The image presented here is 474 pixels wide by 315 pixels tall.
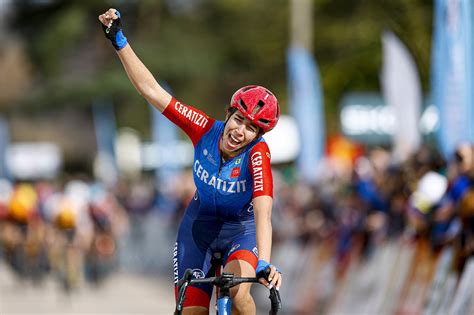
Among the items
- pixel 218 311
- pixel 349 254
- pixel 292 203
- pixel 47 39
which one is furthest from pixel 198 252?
pixel 47 39

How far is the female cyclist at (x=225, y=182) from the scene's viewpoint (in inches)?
289

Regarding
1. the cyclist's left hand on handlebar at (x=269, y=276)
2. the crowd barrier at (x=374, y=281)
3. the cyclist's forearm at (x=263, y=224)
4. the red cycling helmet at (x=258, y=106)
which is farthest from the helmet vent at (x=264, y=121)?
the crowd barrier at (x=374, y=281)

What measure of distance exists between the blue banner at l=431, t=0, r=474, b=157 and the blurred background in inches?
0.9

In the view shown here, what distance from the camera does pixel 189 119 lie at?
305 inches

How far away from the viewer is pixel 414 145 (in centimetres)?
1593

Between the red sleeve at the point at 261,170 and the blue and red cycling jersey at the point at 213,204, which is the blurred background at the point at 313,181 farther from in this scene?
the red sleeve at the point at 261,170

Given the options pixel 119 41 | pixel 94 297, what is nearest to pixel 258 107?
pixel 119 41

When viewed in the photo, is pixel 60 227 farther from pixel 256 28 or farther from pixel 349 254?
pixel 256 28

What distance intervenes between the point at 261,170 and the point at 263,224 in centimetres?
37

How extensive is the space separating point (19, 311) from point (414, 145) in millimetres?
6390

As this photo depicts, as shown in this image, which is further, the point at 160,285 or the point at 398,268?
the point at 160,285

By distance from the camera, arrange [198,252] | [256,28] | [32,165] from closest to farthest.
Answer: [198,252], [256,28], [32,165]

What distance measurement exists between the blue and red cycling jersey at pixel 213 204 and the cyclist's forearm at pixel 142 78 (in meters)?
0.08

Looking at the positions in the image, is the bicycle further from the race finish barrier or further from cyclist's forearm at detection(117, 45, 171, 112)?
the race finish barrier
